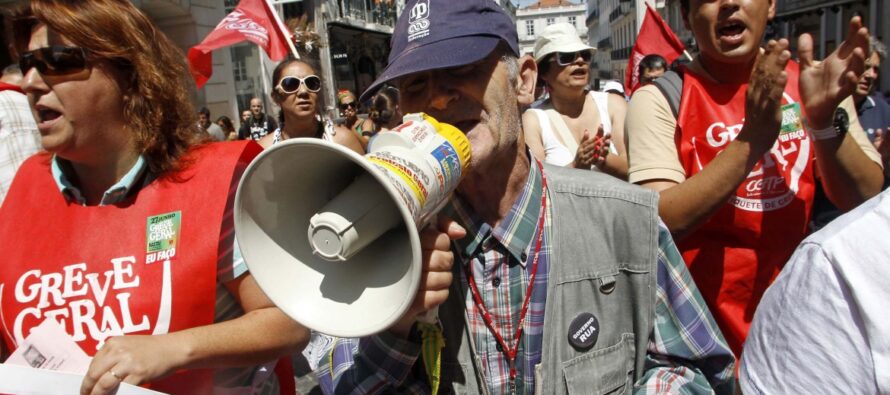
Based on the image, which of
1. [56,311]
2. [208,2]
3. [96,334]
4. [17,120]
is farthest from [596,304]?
[208,2]

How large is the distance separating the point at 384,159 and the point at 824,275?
726 millimetres

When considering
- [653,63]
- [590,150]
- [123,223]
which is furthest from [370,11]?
[123,223]

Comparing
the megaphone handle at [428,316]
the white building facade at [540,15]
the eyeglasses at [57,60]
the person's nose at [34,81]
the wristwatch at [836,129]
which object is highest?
the white building facade at [540,15]

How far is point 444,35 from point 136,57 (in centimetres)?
94

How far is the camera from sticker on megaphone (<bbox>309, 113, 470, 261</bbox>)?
44.1 inches

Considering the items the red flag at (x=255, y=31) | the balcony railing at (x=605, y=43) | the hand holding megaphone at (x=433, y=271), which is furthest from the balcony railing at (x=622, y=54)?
the hand holding megaphone at (x=433, y=271)

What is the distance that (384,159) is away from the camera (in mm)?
1129

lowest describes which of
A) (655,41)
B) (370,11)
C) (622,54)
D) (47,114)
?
(47,114)

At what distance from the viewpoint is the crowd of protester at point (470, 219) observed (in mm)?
1538

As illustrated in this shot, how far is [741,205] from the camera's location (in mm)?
2033

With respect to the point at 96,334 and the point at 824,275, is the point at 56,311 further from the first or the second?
the point at 824,275

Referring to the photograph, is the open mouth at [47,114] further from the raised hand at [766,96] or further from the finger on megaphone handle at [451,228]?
the raised hand at [766,96]

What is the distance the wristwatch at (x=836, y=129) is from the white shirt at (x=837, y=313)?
1.02 m

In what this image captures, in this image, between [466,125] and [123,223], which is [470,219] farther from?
[123,223]
